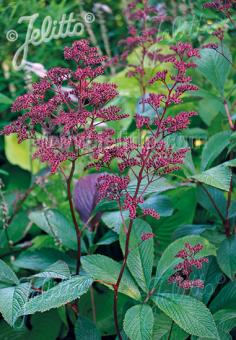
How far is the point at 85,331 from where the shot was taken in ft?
4.25

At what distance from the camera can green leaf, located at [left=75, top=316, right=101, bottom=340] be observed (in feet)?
4.24

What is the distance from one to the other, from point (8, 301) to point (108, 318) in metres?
0.50

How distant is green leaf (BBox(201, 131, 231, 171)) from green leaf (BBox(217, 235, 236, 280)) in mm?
199

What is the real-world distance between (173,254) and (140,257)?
8 centimetres

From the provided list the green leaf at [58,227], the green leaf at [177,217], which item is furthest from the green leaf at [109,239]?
the green leaf at [177,217]

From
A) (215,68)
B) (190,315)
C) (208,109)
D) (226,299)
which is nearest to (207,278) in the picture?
(226,299)

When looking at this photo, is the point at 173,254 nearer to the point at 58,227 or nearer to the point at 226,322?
the point at 226,322

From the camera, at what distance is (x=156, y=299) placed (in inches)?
46.5

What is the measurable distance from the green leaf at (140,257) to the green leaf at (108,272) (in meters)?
0.02

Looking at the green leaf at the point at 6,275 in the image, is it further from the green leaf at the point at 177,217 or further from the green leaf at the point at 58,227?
the green leaf at the point at 177,217

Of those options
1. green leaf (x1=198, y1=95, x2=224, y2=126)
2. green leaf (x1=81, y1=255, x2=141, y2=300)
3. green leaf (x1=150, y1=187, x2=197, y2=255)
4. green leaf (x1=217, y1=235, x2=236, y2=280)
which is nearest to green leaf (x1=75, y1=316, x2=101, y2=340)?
green leaf (x1=81, y1=255, x2=141, y2=300)

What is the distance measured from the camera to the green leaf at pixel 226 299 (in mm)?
1334

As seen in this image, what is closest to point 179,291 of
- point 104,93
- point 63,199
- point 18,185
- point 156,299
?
point 156,299

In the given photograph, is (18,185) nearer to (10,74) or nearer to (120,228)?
(10,74)
